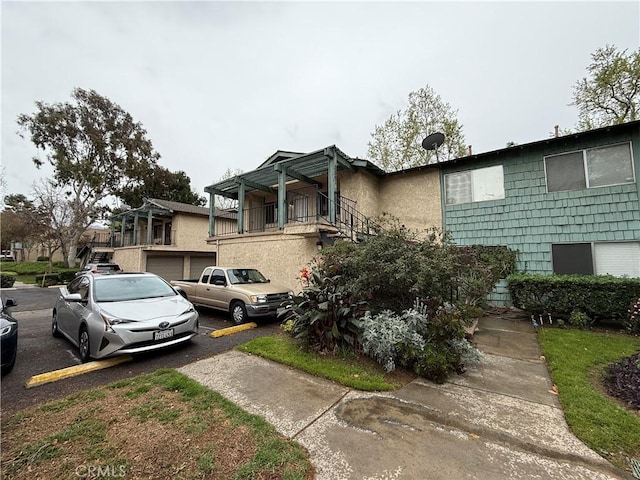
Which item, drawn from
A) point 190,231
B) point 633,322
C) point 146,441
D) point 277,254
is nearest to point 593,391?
point 633,322

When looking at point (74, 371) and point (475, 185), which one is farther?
point (475, 185)

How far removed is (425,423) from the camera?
287 centimetres

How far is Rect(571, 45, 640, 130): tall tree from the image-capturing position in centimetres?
1256

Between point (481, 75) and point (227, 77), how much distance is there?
398 inches

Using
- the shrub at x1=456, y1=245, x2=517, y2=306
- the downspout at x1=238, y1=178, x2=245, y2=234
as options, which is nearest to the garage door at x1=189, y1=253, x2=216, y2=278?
the downspout at x1=238, y1=178, x2=245, y2=234

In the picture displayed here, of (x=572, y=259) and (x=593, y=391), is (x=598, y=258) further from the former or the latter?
(x=593, y=391)

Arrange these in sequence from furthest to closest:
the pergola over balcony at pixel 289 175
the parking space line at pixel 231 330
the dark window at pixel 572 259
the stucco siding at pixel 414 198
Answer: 1. the stucco siding at pixel 414 198
2. the pergola over balcony at pixel 289 175
3. the dark window at pixel 572 259
4. the parking space line at pixel 231 330

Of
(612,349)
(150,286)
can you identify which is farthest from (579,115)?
(150,286)

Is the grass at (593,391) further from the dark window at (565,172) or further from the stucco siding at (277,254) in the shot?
the stucco siding at (277,254)

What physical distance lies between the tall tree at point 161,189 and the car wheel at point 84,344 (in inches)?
1066

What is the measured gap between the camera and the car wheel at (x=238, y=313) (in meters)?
7.24

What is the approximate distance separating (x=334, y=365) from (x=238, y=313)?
12.9 ft

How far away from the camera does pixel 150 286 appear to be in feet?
18.7

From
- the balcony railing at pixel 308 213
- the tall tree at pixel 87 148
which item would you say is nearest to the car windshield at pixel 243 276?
the balcony railing at pixel 308 213
